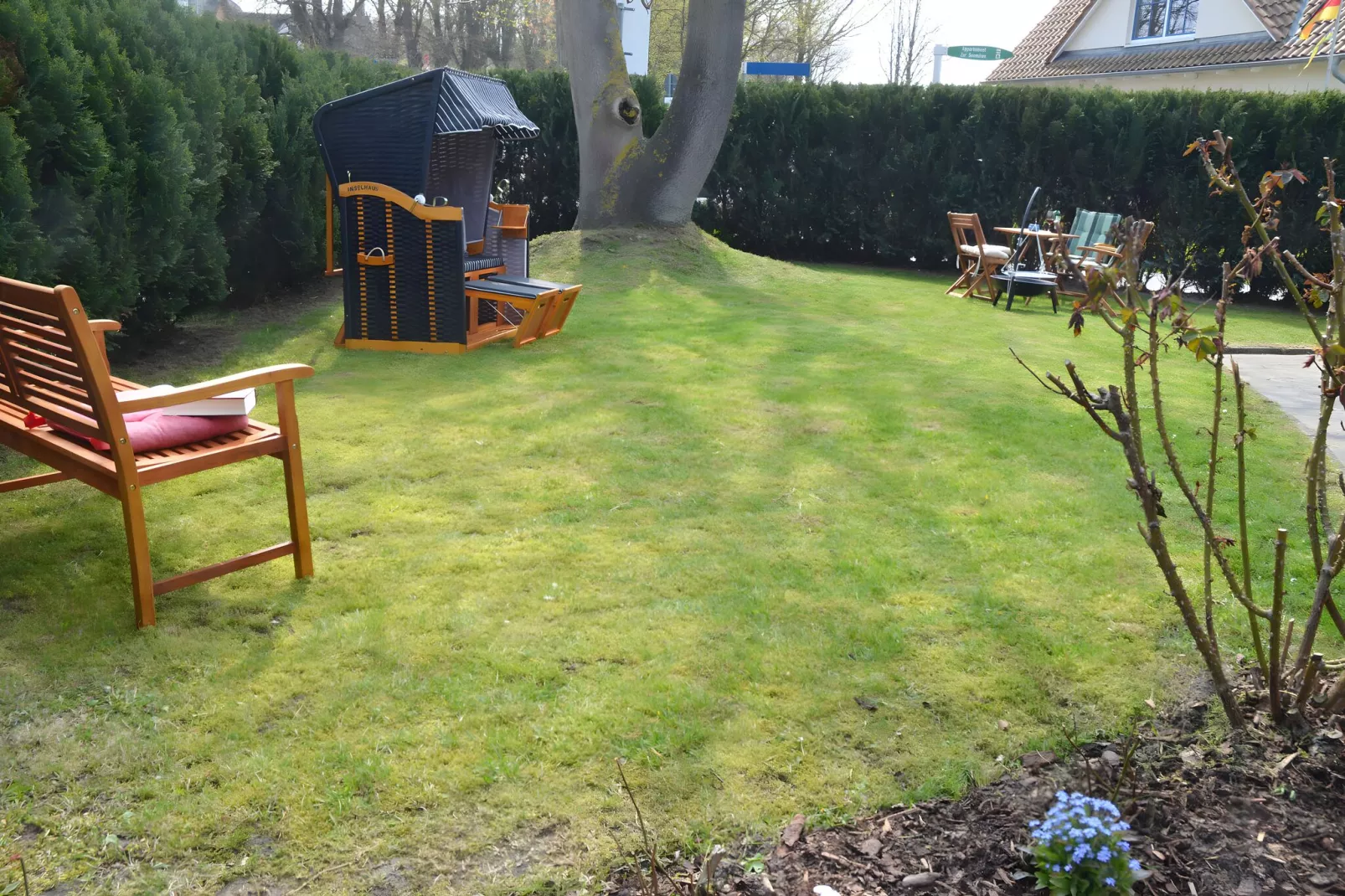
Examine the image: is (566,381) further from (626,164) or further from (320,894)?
(626,164)

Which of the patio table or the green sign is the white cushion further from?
the green sign

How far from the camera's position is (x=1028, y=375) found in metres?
7.59

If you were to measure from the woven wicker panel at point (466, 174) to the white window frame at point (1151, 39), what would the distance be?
25091 mm

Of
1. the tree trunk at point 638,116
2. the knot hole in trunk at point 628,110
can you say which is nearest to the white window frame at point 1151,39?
the tree trunk at point 638,116

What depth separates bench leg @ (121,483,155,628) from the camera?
328 centimetres

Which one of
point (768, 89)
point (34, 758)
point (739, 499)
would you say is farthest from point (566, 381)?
point (768, 89)

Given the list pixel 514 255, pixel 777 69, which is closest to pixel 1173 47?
pixel 777 69

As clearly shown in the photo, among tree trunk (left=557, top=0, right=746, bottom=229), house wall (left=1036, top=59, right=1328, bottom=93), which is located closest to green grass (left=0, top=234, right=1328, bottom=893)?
tree trunk (left=557, top=0, right=746, bottom=229)

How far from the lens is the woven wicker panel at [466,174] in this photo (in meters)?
8.07

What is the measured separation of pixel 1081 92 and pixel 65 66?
1310 centimetres

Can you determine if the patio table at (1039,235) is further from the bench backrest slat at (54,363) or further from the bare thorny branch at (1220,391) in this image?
the bench backrest slat at (54,363)

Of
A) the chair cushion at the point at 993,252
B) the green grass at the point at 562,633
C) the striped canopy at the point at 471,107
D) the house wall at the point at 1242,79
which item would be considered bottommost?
the green grass at the point at 562,633

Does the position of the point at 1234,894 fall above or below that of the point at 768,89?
below

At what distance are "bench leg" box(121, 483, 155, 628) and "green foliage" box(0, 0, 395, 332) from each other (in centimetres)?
296
